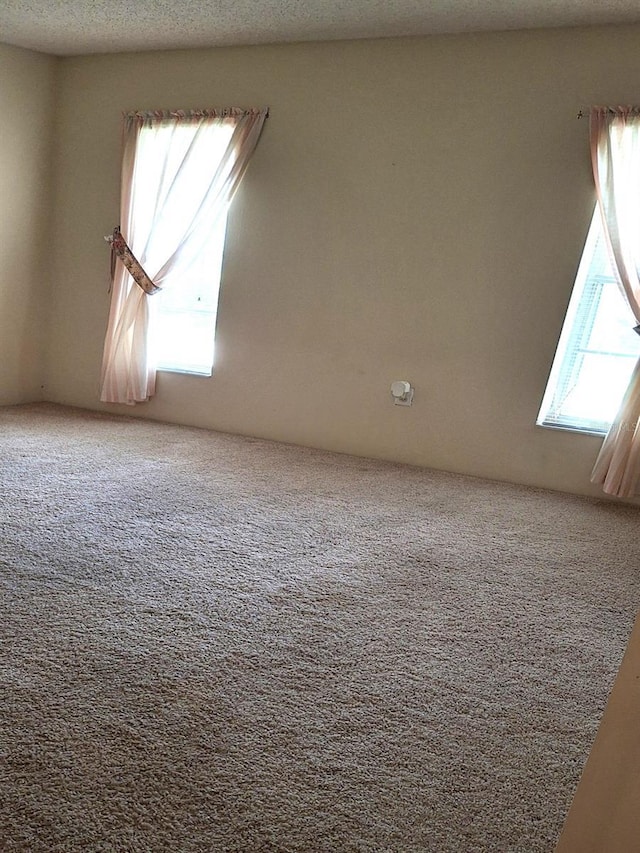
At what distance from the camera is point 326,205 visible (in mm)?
3928

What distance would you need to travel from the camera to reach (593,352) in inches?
140

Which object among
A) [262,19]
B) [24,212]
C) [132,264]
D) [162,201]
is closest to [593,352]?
[262,19]

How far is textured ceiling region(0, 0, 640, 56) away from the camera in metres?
3.14

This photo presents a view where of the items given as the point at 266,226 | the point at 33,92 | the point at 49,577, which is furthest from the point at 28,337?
the point at 49,577

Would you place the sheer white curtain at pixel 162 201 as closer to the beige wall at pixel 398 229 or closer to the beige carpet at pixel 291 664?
the beige wall at pixel 398 229

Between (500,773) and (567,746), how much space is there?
0.72 feet

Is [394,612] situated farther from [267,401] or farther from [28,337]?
[28,337]

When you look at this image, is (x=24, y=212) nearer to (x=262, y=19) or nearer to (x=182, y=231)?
(x=182, y=231)

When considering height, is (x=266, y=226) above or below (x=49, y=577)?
above

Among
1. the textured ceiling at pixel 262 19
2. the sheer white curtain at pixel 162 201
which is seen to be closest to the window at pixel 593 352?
the textured ceiling at pixel 262 19

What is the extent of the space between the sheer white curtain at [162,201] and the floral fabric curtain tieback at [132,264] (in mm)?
40

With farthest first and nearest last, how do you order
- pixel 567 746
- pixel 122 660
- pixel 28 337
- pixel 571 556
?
pixel 28 337 < pixel 571 556 < pixel 122 660 < pixel 567 746

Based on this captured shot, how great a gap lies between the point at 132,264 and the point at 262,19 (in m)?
1.73

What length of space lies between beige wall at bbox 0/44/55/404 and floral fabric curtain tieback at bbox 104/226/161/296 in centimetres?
74
